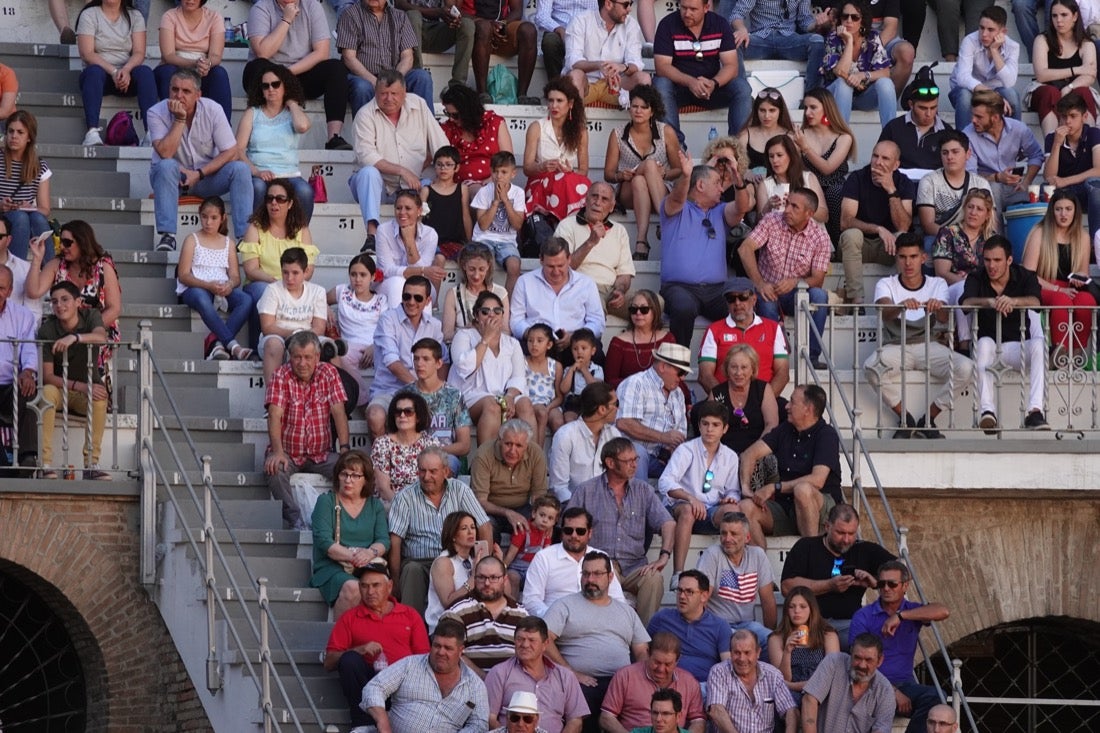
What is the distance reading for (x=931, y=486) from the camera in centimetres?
1620

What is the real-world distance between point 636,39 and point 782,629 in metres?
6.62

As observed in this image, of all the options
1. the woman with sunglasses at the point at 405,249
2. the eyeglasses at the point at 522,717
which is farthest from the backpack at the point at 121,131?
the eyeglasses at the point at 522,717

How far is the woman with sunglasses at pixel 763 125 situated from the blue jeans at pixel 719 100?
56cm

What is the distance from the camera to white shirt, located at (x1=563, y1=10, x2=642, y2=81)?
760 inches

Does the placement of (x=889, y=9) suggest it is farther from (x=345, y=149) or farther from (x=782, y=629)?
(x=782, y=629)

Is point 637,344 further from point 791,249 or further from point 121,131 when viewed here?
point 121,131

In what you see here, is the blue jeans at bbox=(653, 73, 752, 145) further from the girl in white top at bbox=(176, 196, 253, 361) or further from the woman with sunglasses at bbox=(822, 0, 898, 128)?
the girl in white top at bbox=(176, 196, 253, 361)

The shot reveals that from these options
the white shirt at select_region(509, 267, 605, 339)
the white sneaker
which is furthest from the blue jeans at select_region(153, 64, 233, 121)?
the white shirt at select_region(509, 267, 605, 339)

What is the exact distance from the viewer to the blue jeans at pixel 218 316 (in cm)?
1648

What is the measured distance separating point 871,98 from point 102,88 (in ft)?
19.8

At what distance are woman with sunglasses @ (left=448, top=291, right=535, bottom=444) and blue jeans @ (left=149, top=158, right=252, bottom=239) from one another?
2.18m

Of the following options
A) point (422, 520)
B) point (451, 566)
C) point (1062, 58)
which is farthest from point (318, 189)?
point (1062, 58)

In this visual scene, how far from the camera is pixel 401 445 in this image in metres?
15.2

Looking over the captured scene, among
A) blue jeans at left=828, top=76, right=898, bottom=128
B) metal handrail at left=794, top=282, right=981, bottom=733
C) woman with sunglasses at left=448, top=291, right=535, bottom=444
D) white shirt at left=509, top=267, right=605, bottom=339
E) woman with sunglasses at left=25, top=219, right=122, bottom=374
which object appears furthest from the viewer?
blue jeans at left=828, top=76, right=898, bottom=128
